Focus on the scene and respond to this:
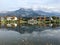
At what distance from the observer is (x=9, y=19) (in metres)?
81.6

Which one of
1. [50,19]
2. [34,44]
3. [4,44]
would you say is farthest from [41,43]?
[50,19]

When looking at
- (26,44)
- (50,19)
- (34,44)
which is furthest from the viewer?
(50,19)

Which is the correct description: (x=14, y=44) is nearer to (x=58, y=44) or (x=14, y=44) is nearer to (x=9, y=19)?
(x=58, y=44)

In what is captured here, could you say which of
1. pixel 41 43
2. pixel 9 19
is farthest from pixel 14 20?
pixel 41 43

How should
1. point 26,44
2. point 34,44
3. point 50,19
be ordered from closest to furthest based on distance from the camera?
1. point 26,44
2. point 34,44
3. point 50,19

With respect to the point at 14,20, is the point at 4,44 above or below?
above

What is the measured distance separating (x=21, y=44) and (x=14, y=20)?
208ft

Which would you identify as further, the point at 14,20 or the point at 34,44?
the point at 14,20

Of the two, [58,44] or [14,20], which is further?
[14,20]

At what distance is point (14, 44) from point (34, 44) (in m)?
1.74

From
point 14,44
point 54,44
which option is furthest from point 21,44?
point 54,44

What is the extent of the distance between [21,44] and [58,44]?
331cm

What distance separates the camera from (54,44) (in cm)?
1823

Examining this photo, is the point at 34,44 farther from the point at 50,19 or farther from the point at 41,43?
the point at 50,19
